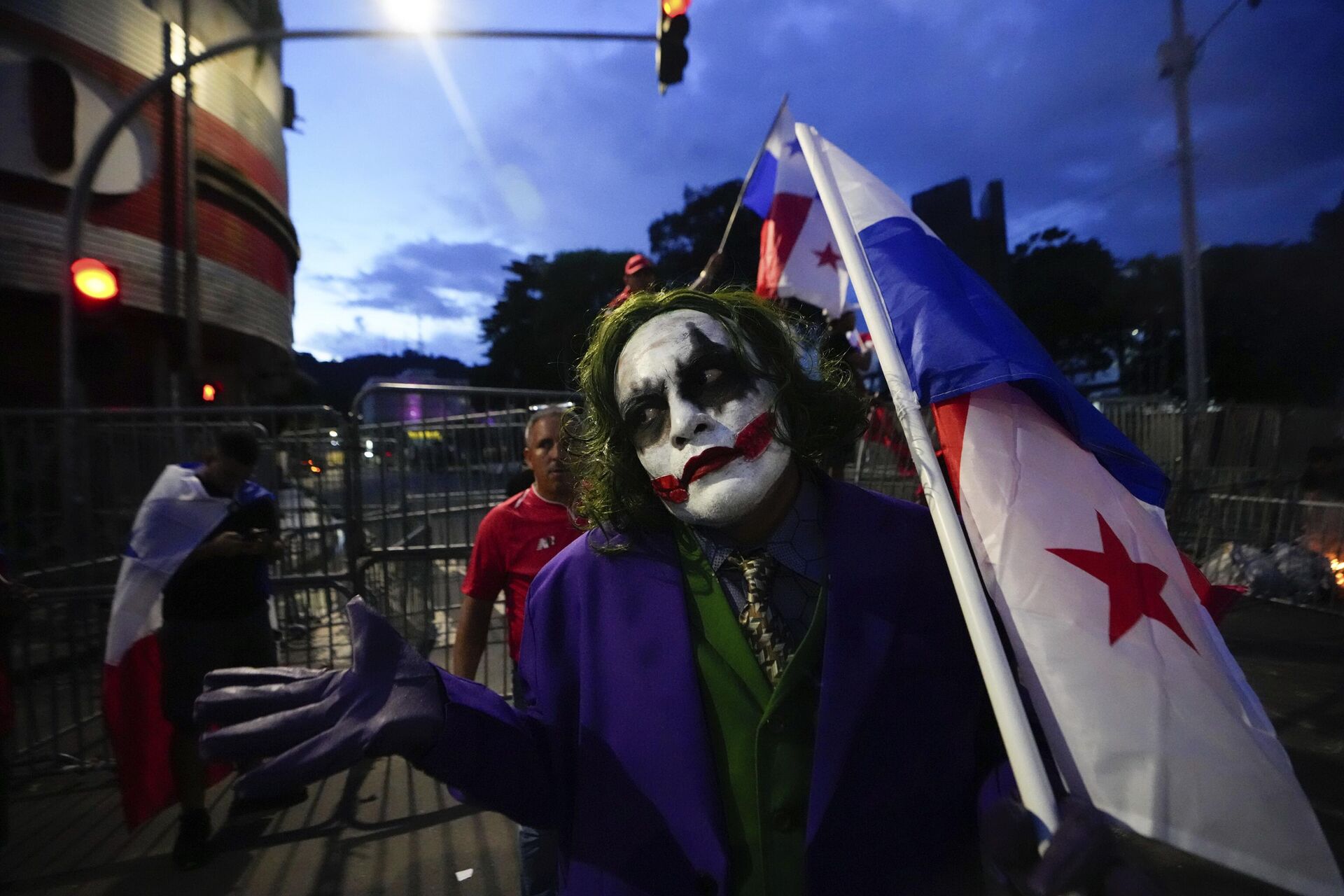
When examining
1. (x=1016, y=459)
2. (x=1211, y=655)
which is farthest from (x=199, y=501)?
(x=1211, y=655)

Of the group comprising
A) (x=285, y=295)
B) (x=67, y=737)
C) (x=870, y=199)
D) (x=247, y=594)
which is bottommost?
(x=67, y=737)

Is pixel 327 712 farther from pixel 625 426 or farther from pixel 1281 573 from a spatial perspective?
pixel 1281 573

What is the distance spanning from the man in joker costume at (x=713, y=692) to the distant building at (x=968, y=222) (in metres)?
18.5

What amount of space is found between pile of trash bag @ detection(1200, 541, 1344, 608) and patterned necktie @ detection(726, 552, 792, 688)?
8102 mm

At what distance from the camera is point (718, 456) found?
142cm

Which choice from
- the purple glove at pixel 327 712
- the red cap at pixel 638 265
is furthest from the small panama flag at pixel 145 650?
the purple glove at pixel 327 712

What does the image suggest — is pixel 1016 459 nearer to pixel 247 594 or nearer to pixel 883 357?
pixel 883 357

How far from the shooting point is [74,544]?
4668 millimetres

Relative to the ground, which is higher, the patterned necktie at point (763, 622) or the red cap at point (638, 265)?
the red cap at point (638, 265)

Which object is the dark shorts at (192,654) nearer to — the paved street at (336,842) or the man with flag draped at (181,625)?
the man with flag draped at (181,625)

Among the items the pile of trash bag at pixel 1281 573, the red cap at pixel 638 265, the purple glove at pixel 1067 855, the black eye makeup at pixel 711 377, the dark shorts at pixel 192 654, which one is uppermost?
the red cap at pixel 638 265

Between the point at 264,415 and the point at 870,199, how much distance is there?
14.7 feet

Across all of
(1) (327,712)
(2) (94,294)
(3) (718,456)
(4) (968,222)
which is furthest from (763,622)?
(4) (968,222)

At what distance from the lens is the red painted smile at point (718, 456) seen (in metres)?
1.42
